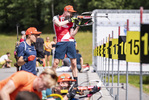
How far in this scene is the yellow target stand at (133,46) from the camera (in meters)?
5.85

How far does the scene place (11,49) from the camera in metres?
42.1

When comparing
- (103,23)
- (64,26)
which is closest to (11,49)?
(103,23)

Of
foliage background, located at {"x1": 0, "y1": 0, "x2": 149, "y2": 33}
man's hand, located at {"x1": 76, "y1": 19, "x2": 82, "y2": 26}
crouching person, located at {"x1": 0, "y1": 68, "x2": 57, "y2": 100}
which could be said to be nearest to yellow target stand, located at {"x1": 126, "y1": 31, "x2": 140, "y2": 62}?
crouching person, located at {"x1": 0, "y1": 68, "x2": 57, "y2": 100}

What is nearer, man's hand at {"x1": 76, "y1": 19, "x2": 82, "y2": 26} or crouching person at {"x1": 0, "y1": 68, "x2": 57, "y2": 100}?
crouching person at {"x1": 0, "y1": 68, "x2": 57, "y2": 100}

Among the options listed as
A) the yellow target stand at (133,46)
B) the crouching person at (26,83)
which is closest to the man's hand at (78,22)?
the yellow target stand at (133,46)

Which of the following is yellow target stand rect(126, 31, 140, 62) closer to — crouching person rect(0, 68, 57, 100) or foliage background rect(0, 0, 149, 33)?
crouching person rect(0, 68, 57, 100)

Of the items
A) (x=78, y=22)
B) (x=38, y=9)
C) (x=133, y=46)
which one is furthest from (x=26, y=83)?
(x=38, y=9)

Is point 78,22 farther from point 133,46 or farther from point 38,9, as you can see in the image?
point 38,9

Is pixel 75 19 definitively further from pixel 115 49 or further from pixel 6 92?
pixel 6 92

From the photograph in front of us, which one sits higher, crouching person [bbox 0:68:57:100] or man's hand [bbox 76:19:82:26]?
man's hand [bbox 76:19:82:26]

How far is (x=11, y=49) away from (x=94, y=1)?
26804mm

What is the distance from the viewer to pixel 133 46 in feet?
20.0

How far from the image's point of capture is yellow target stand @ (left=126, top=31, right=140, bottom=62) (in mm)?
5852

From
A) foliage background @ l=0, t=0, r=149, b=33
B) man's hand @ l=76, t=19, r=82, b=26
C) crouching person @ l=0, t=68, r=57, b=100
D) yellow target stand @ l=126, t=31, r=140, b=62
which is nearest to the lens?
crouching person @ l=0, t=68, r=57, b=100
